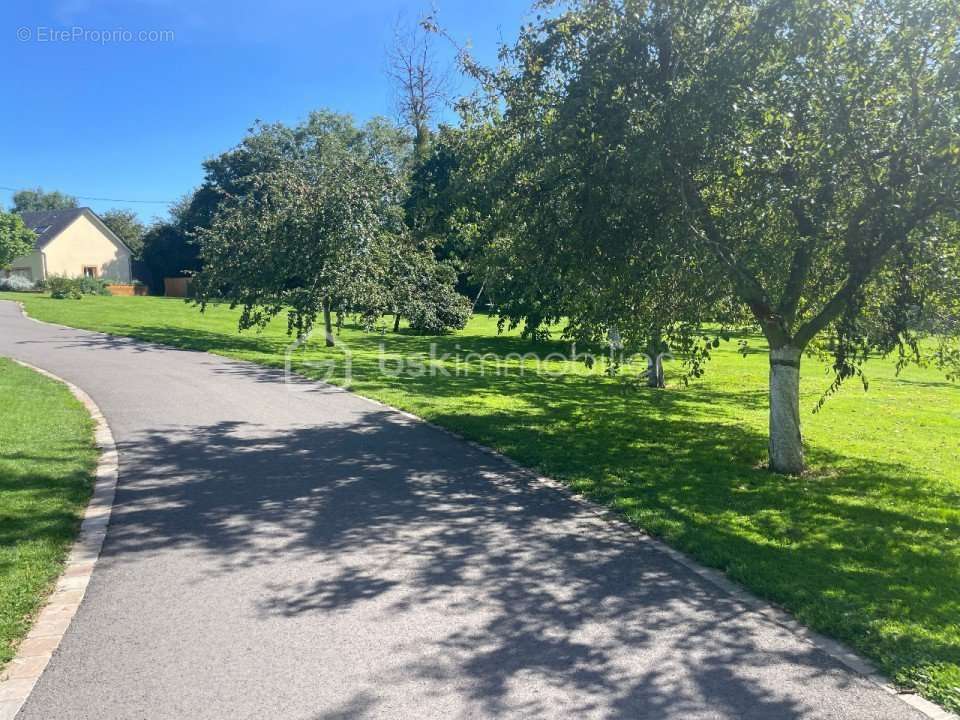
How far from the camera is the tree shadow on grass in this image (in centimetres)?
354

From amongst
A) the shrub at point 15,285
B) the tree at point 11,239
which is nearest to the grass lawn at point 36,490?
the tree at point 11,239

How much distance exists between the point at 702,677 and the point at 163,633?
2978 mm

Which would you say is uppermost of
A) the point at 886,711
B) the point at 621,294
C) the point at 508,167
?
the point at 508,167

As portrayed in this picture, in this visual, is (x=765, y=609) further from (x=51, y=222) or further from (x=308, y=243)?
(x=51, y=222)

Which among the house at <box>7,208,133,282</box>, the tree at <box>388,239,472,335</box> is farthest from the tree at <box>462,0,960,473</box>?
the house at <box>7,208,133,282</box>

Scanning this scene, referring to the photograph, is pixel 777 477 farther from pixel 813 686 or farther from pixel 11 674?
pixel 11 674

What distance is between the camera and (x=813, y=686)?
3.55 meters

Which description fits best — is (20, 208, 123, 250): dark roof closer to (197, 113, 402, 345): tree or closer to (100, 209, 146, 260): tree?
(100, 209, 146, 260): tree

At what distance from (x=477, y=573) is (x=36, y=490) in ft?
14.3

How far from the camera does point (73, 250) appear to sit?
53375mm

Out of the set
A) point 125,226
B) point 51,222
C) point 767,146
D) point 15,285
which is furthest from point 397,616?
point 125,226

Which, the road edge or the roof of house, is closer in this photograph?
the road edge

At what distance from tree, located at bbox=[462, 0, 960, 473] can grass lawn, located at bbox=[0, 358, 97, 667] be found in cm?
535

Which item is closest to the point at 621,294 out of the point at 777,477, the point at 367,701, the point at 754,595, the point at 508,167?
the point at 508,167
